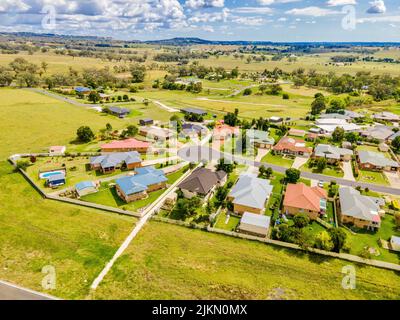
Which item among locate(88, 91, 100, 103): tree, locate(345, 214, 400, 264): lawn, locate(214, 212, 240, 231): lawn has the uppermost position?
locate(88, 91, 100, 103): tree

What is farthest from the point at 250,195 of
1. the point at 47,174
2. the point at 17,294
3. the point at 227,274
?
the point at 47,174

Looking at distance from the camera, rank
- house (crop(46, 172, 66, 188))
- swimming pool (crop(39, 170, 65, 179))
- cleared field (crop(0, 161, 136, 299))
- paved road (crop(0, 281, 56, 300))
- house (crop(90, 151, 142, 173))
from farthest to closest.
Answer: house (crop(90, 151, 142, 173)) → swimming pool (crop(39, 170, 65, 179)) → house (crop(46, 172, 66, 188)) → cleared field (crop(0, 161, 136, 299)) → paved road (crop(0, 281, 56, 300))

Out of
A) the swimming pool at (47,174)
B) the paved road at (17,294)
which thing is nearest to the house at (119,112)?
the swimming pool at (47,174)

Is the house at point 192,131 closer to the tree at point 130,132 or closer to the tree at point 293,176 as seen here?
the tree at point 130,132

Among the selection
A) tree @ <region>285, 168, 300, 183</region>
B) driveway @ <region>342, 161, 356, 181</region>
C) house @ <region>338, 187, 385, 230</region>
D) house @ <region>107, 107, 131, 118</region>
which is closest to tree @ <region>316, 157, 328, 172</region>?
driveway @ <region>342, 161, 356, 181</region>

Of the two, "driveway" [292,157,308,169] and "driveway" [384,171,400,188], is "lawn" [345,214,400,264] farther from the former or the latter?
"driveway" [292,157,308,169]

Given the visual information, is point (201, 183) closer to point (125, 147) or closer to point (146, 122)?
point (125, 147)

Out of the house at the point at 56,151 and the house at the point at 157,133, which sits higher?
the house at the point at 157,133
